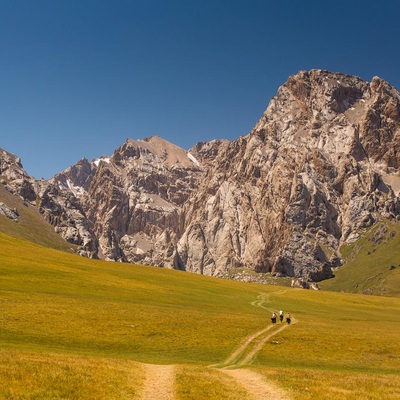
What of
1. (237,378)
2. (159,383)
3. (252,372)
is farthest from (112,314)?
(159,383)

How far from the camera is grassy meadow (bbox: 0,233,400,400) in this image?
87.8 feet

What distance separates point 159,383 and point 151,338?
2168cm

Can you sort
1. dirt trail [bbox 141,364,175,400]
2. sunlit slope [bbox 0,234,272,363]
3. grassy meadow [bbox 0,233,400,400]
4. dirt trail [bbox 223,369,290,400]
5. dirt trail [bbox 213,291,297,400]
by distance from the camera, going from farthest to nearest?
sunlit slope [bbox 0,234,272,363]
dirt trail [bbox 213,291,297,400]
grassy meadow [bbox 0,233,400,400]
dirt trail [bbox 223,369,290,400]
dirt trail [bbox 141,364,175,400]

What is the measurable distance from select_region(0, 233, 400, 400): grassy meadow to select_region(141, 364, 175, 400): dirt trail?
680 millimetres

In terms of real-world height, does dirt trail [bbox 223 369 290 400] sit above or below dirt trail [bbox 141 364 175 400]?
above

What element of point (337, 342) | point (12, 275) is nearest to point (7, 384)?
point (337, 342)

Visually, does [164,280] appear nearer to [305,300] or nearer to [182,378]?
[305,300]

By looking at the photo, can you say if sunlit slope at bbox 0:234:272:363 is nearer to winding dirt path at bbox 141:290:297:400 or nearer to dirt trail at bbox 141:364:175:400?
winding dirt path at bbox 141:290:297:400

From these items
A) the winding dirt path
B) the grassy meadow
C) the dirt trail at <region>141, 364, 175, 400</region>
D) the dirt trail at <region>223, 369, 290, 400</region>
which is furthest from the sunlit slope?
the dirt trail at <region>223, 369, 290, 400</region>

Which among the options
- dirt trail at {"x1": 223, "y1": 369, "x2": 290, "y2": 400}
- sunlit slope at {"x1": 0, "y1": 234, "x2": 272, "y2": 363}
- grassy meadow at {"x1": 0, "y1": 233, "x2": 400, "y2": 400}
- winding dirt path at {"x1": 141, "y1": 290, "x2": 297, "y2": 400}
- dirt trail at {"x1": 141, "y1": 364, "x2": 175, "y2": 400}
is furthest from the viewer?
sunlit slope at {"x1": 0, "y1": 234, "x2": 272, "y2": 363}

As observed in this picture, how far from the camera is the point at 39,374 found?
84.1 ft

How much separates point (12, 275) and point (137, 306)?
28208mm

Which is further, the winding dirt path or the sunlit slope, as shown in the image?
the sunlit slope

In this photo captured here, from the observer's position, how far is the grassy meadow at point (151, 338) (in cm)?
2677
